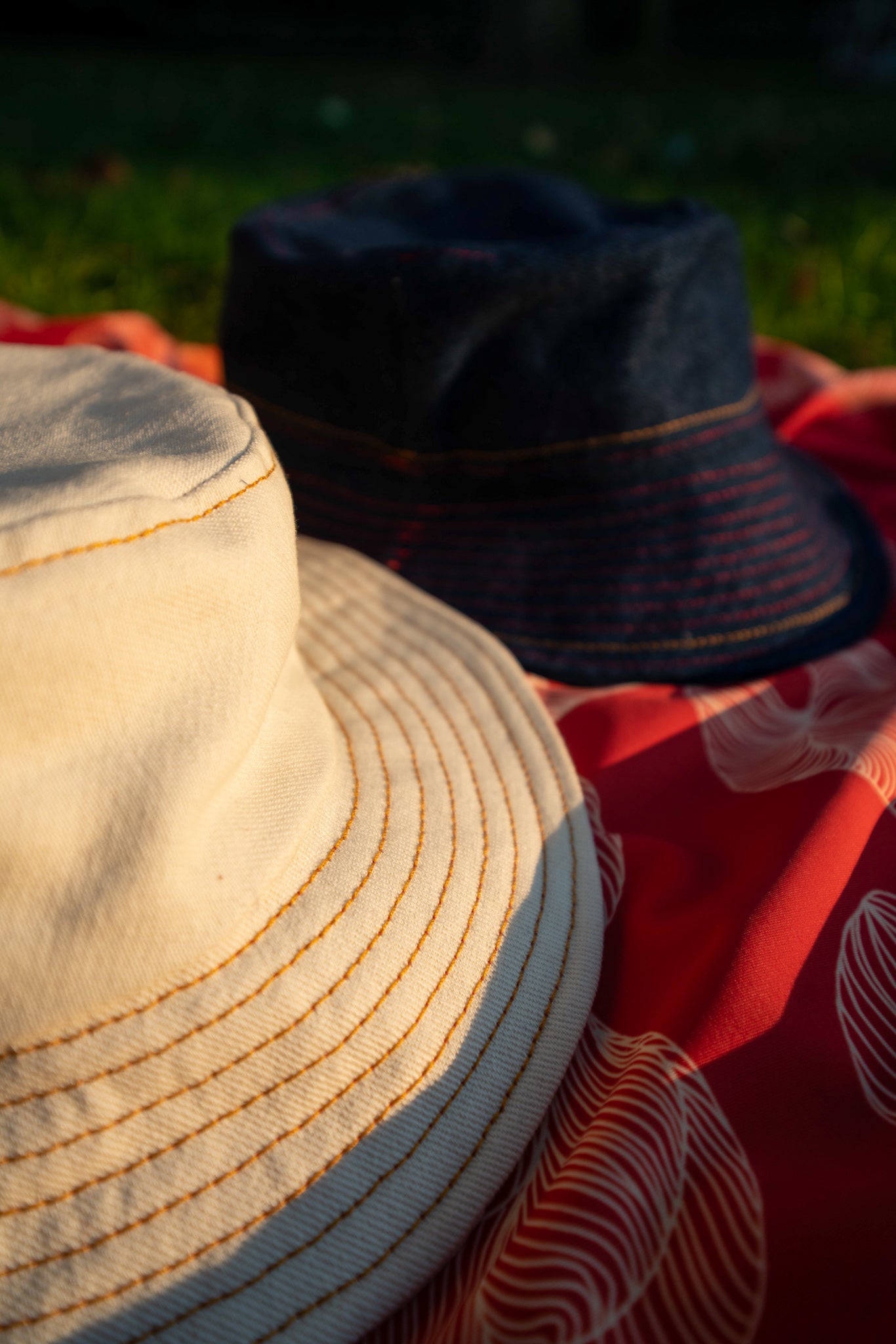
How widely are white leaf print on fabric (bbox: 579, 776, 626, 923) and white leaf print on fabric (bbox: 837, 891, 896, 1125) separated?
0.17m

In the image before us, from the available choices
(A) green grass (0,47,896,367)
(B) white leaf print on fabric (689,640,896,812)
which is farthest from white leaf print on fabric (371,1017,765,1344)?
(A) green grass (0,47,896,367)

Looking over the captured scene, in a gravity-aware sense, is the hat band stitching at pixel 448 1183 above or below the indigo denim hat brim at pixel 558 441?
below

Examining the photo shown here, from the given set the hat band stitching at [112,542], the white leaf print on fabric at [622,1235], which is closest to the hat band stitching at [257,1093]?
the white leaf print on fabric at [622,1235]

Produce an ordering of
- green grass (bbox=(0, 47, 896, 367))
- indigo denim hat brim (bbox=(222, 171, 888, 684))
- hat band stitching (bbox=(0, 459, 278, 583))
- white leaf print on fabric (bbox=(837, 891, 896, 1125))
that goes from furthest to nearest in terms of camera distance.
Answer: green grass (bbox=(0, 47, 896, 367)) → indigo denim hat brim (bbox=(222, 171, 888, 684)) → white leaf print on fabric (bbox=(837, 891, 896, 1125)) → hat band stitching (bbox=(0, 459, 278, 583))

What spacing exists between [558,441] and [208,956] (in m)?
0.65

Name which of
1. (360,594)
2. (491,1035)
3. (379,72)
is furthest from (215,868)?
(379,72)

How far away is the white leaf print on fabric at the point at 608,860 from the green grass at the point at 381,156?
1.48 metres

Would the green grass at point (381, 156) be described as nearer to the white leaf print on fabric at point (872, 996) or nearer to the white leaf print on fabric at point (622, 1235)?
the white leaf print on fabric at point (872, 996)

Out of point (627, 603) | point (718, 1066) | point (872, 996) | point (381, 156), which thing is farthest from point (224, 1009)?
point (381, 156)

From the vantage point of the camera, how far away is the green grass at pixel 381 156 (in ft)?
7.16

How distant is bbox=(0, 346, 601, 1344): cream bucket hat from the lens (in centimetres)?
52

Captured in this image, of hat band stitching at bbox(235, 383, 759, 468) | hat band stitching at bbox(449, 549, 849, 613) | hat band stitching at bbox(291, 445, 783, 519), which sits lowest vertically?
hat band stitching at bbox(449, 549, 849, 613)

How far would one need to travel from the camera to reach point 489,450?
1.02 m

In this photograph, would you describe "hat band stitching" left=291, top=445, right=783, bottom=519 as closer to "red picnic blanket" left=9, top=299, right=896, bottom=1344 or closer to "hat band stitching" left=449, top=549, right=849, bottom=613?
"hat band stitching" left=449, top=549, right=849, bottom=613
